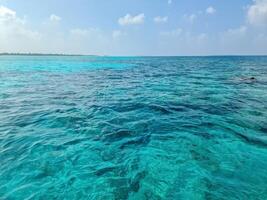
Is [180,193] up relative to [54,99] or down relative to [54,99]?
up

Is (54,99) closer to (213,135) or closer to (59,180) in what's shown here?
(59,180)

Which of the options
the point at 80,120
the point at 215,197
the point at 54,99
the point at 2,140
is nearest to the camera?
the point at 215,197

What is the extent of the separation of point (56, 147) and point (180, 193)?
4.01 m

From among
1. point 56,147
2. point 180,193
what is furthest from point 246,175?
point 56,147

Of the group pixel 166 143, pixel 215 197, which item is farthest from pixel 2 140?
pixel 215 197

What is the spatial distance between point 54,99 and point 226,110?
1012 centimetres

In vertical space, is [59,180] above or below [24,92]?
above

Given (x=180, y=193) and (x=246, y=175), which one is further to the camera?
(x=246, y=175)

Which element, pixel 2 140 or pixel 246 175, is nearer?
pixel 246 175

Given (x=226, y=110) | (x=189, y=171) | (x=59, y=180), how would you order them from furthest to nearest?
(x=226, y=110)
(x=189, y=171)
(x=59, y=180)

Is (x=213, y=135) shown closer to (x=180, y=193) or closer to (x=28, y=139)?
(x=180, y=193)

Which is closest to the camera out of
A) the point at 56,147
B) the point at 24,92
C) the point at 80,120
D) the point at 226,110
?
the point at 56,147

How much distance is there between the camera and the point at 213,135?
7.13m

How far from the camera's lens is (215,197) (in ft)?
13.4
